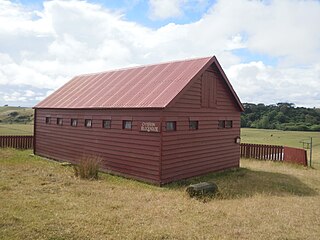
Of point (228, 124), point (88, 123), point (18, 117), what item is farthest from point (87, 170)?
point (18, 117)

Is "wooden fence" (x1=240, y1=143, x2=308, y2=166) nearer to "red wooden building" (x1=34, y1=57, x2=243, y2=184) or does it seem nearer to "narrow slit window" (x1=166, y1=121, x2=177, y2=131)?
"red wooden building" (x1=34, y1=57, x2=243, y2=184)

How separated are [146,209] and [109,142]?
756 centimetres

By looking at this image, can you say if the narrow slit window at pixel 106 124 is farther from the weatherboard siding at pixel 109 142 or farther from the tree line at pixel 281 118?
the tree line at pixel 281 118

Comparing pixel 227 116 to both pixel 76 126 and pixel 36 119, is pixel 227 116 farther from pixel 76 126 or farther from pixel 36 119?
pixel 36 119

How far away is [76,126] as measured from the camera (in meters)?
19.5

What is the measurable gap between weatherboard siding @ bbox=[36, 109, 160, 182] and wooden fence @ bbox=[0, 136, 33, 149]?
5.09 meters

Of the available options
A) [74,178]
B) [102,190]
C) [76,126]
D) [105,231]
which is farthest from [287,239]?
[76,126]

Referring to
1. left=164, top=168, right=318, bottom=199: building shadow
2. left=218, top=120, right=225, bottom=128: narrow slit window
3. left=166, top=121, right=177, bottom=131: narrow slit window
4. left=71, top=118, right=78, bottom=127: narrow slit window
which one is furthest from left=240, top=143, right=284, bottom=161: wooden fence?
left=71, top=118, right=78, bottom=127: narrow slit window

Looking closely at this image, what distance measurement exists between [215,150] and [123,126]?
17.9 ft

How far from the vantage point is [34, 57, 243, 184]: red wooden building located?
14.4 m

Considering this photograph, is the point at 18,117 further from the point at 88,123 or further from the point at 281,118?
the point at 88,123

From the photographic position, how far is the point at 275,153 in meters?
23.1

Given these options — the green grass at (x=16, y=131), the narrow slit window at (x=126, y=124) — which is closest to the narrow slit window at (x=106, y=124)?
the narrow slit window at (x=126, y=124)

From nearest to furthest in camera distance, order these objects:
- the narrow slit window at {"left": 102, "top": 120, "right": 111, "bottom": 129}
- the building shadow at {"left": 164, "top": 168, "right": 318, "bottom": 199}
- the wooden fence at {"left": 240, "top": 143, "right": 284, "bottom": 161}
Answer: the building shadow at {"left": 164, "top": 168, "right": 318, "bottom": 199} → the narrow slit window at {"left": 102, "top": 120, "right": 111, "bottom": 129} → the wooden fence at {"left": 240, "top": 143, "right": 284, "bottom": 161}
